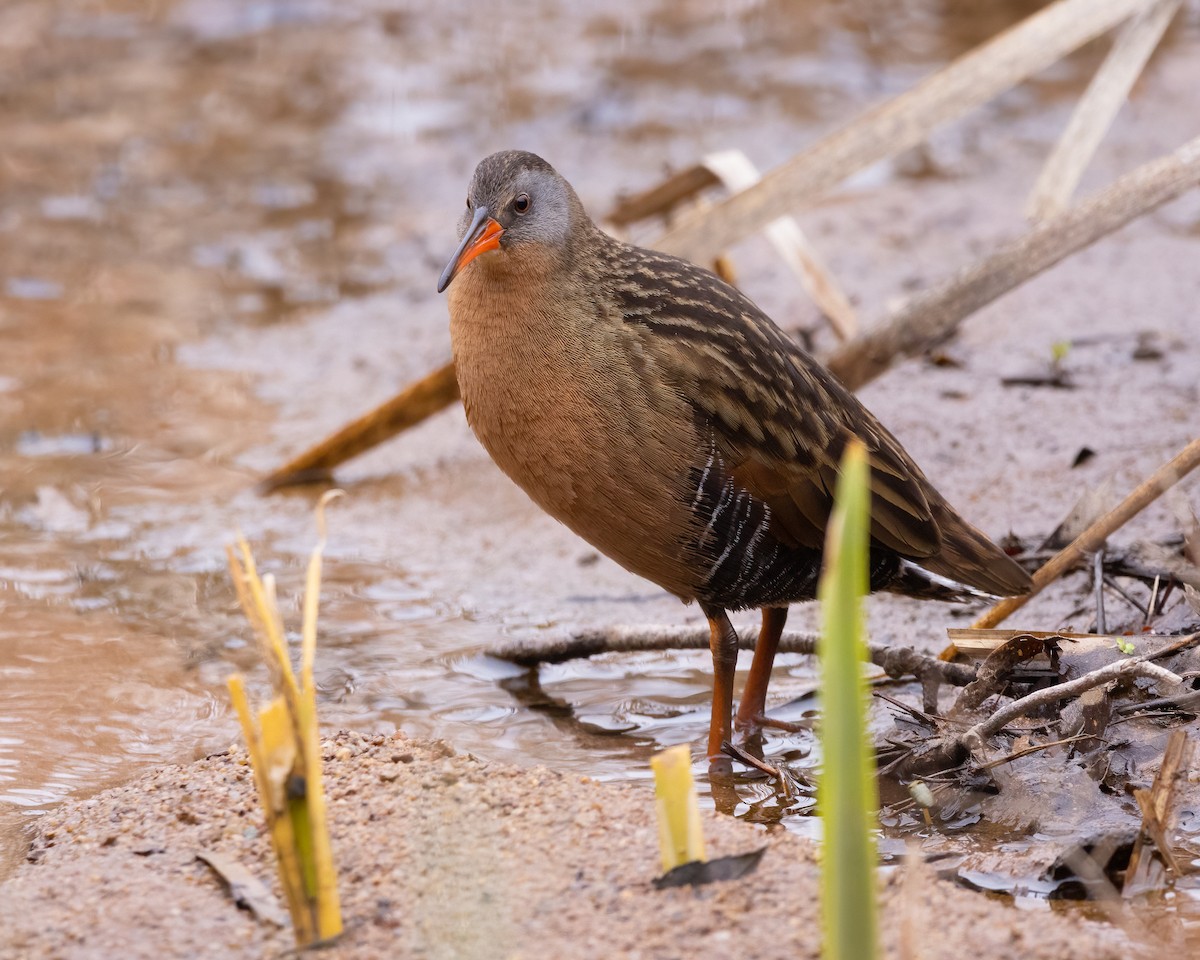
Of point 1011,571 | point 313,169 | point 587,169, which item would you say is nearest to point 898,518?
point 1011,571

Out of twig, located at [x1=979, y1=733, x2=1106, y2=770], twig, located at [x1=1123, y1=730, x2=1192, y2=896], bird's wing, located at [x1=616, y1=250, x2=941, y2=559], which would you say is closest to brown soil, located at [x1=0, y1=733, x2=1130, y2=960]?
twig, located at [x1=1123, y1=730, x2=1192, y2=896]

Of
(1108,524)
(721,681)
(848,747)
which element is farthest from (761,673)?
(848,747)

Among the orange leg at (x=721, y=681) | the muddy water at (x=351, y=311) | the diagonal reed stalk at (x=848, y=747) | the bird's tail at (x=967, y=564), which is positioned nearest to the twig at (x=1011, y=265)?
the muddy water at (x=351, y=311)

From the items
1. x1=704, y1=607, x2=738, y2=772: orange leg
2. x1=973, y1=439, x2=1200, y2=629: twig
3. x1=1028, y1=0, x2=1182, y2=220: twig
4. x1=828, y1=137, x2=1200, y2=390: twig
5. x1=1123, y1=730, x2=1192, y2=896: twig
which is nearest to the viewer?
x1=1123, y1=730, x2=1192, y2=896: twig

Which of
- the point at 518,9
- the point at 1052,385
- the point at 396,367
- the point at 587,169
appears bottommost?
the point at 1052,385

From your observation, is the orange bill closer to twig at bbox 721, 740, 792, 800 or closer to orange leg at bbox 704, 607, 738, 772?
orange leg at bbox 704, 607, 738, 772

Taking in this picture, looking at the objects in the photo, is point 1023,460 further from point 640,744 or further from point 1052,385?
point 640,744
